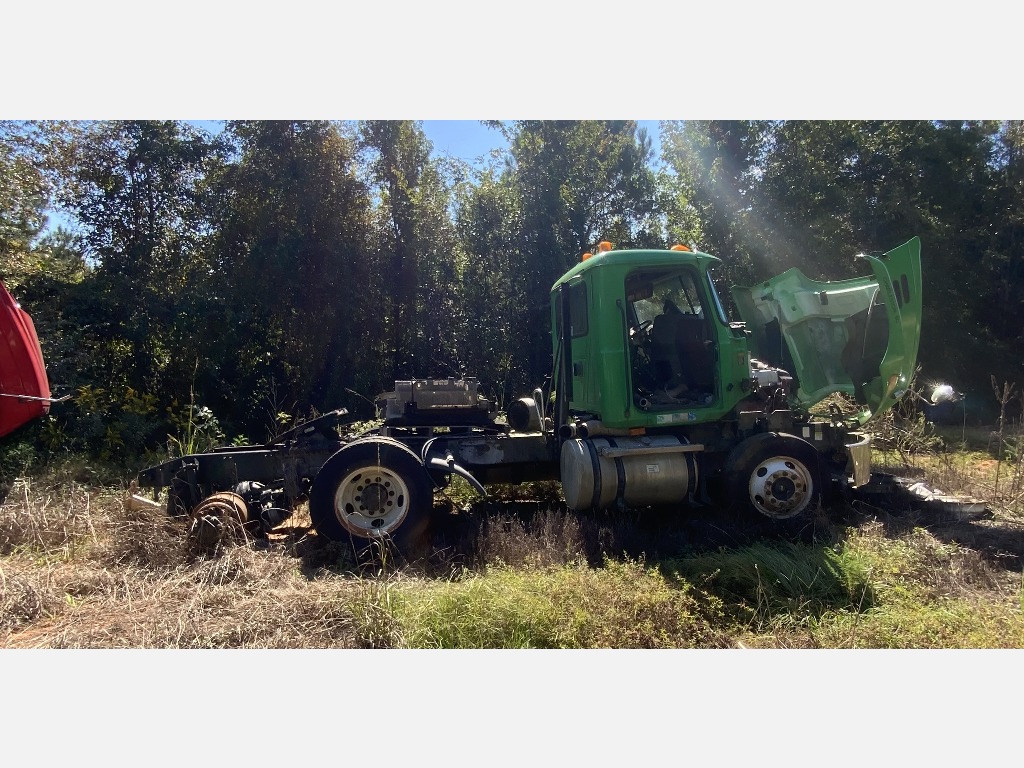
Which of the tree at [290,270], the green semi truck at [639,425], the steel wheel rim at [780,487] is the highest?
the tree at [290,270]

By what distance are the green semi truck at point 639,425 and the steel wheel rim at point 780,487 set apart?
0.01 m

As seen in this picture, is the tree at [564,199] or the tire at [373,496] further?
the tree at [564,199]

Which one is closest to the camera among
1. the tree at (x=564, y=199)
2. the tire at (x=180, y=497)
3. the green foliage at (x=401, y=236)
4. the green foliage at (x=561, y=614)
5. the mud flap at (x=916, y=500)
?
the green foliage at (x=561, y=614)

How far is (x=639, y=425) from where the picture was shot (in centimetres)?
555

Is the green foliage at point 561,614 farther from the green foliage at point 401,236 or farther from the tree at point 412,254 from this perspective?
the tree at point 412,254

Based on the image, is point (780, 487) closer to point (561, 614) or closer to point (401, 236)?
point (561, 614)

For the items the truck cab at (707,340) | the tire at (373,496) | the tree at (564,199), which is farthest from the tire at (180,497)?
the tree at (564,199)

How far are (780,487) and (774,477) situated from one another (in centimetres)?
12

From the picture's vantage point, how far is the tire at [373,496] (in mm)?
Answer: 5156

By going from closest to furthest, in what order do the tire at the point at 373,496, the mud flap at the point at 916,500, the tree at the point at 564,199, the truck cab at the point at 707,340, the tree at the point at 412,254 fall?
the tire at the point at 373,496, the truck cab at the point at 707,340, the mud flap at the point at 916,500, the tree at the point at 412,254, the tree at the point at 564,199

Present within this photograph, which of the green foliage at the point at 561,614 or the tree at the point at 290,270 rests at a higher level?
the tree at the point at 290,270

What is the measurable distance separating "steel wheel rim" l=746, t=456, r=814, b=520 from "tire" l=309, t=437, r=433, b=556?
9.85 feet

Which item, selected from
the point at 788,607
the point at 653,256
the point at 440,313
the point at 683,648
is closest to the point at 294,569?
the point at 683,648
